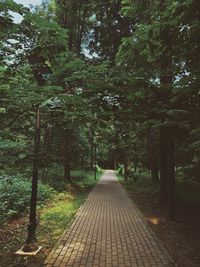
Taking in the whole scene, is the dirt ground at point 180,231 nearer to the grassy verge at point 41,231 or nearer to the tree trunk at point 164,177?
the tree trunk at point 164,177

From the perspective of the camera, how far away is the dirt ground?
703 centimetres

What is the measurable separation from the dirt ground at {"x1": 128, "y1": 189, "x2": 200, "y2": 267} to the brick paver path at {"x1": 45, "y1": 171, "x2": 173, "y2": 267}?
297mm

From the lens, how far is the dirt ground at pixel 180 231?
23.1 feet

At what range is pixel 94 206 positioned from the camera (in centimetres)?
1393

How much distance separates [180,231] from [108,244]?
2.69m

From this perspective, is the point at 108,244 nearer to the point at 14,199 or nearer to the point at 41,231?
the point at 41,231

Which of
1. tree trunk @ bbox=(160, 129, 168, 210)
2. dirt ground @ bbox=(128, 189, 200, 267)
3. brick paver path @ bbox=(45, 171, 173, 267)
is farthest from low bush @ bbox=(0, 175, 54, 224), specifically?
tree trunk @ bbox=(160, 129, 168, 210)

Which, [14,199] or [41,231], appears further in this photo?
[14,199]

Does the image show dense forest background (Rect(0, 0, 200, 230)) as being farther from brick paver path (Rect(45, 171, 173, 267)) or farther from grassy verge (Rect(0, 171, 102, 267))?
brick paver path (Rect(45, 171, 173, 267))

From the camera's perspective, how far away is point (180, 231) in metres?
9.30

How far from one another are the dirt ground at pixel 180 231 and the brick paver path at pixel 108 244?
0.97 feet

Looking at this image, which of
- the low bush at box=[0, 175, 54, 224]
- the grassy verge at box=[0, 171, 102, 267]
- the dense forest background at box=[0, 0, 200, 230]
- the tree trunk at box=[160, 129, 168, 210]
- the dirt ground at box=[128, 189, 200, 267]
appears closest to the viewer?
the dense forest background at box=[0, 0, 200, 230]

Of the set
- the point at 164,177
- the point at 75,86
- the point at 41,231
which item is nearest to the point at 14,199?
the point at 41,231

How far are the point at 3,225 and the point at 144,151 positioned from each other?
557 inches
